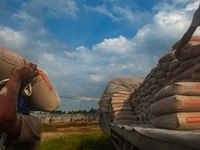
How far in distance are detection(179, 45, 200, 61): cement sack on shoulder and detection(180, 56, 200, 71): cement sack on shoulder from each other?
0.15 ft

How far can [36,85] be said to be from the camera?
1512mm

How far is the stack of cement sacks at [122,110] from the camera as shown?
3.75 m

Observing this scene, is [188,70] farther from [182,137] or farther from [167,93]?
[182,137]

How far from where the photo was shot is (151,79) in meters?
3.02

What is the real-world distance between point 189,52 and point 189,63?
6.0 inches

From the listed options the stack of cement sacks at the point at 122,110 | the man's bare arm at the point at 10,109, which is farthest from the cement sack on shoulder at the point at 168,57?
the man's bare arm at the point at 10,109

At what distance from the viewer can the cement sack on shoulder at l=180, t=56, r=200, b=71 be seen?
188 cm

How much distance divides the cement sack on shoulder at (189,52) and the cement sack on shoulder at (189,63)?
0.05 m

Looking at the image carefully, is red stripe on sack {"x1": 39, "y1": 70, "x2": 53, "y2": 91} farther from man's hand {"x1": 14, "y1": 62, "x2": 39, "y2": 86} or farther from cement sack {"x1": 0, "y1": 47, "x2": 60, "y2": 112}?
man's hand {"x1": 14, "y1": 62, "x2": 39, "y2": 86}

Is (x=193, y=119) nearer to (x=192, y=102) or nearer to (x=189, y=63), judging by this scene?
(x=192, y=102)

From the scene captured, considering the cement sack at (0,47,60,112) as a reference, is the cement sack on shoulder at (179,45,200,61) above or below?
above

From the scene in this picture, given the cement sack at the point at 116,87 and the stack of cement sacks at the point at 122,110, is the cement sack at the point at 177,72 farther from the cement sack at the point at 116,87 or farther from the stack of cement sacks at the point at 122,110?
the cement sack at the point at 116,87

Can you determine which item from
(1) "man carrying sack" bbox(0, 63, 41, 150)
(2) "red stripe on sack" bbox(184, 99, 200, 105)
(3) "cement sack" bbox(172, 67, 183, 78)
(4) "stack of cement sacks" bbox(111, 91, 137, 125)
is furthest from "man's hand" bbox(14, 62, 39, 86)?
(4) "stack of cement sacks" bbox(111, 91, 137, 125)

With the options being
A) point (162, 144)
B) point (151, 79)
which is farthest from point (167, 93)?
point (151, 79)
